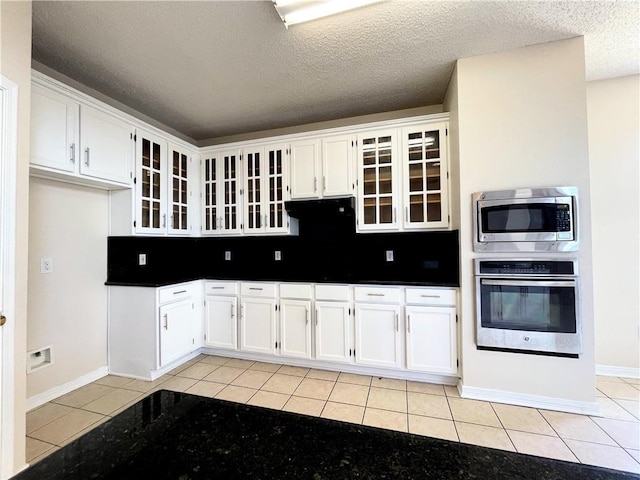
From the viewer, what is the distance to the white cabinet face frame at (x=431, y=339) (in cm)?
246

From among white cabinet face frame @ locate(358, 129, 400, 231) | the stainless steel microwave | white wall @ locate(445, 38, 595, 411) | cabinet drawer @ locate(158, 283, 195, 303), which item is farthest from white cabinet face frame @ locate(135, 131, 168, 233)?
the stainless steel microwave

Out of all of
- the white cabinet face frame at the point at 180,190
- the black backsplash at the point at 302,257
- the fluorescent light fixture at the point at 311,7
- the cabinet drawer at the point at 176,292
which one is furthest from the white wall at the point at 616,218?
the white cabinet face frame at the point at 180,190

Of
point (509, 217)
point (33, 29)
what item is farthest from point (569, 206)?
point (33, 29)

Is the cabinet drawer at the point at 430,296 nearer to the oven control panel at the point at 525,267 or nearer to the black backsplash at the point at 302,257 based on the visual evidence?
the black backsplash at the point at 302,257

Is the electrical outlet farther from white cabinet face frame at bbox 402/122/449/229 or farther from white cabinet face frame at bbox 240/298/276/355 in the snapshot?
white cabinet face frame at bbox 402/122/449/229

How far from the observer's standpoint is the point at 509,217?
2.20 metres

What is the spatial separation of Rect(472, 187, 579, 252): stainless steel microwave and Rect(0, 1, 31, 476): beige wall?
302 cm

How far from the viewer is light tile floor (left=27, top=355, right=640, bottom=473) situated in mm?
1782

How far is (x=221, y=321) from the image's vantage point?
3.13m

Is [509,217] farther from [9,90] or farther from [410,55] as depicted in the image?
[9,90]

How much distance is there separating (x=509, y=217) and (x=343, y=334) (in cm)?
174

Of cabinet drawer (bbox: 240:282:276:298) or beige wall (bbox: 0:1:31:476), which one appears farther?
cabinet drawer (bbox: 240:282:276:298)

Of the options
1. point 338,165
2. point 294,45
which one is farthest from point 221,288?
point 294,45

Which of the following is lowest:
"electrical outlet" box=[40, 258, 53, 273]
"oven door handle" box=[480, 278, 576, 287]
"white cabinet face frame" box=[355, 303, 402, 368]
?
"white cabinet face frame" box=[355, 303, 402, 368]
